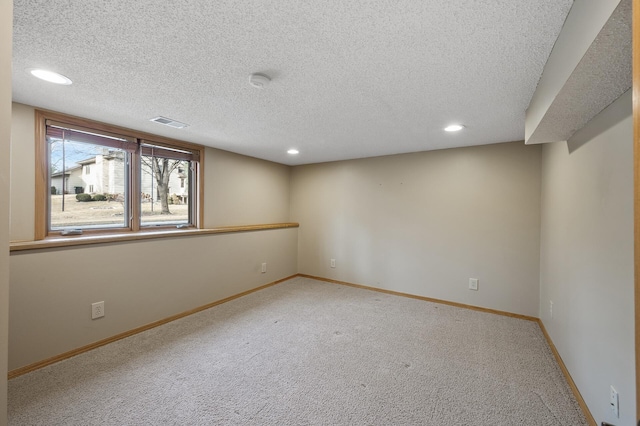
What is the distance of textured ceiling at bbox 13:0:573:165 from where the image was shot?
1.12 meters

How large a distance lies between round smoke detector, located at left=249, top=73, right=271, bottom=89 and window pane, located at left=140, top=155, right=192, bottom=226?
6.69 ft

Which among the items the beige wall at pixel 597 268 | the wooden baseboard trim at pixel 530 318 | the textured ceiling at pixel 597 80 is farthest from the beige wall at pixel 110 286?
the beige wall at pixel 597 268

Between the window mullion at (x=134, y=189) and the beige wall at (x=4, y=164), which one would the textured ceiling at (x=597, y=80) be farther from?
the window mullion at (x=134, y=189)

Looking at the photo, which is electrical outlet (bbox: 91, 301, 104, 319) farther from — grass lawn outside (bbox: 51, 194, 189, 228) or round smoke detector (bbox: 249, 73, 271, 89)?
round smoke detector (bbox: 249, 73, 271, 89)

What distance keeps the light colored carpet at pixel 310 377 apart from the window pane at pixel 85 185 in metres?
1.23

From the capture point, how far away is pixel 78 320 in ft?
7.52

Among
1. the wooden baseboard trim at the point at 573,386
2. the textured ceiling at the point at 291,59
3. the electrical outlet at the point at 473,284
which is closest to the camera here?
Result: the textured ceiling at the point at 291,59

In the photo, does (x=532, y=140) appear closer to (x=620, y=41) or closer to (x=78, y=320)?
(x=620, y=41)

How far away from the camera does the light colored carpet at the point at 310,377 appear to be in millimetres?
1635

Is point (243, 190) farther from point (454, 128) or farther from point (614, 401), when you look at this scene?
point (614, 401)

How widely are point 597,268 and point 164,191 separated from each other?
13.1 ft

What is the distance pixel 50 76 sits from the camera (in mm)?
1674

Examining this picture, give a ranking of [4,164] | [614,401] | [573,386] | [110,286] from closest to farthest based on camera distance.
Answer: [4,164], [614,401], [573,386], [110,286]

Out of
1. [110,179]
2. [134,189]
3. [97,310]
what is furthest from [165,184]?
[97,310]
